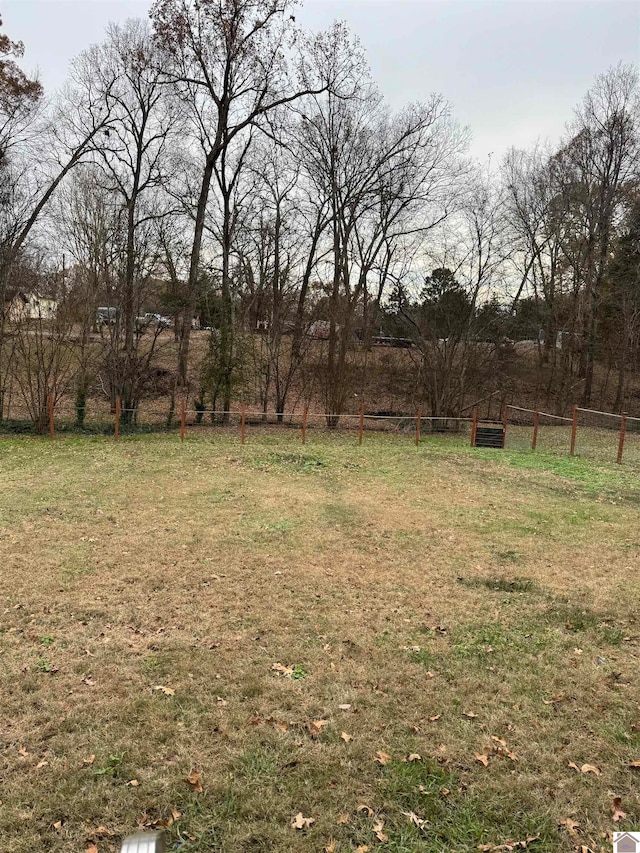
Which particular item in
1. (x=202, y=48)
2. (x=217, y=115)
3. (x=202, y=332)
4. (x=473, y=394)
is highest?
(x=202, y=48)

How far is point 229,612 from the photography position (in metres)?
4.48

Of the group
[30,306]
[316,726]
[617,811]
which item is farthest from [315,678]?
[30,306]

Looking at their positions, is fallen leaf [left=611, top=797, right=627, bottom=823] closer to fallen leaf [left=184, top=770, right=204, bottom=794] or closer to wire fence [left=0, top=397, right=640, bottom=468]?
fallen leaf [left=184, top=770, right=204, bottom=794]

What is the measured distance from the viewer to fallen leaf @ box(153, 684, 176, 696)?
129 inches

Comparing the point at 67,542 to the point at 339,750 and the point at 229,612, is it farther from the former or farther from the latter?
the point at 339,750

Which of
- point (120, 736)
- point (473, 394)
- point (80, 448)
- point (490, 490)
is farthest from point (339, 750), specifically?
point (473, 394)

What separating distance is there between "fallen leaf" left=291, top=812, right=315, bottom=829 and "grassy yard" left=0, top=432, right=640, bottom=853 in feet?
0.07

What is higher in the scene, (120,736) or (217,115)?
(217,115)

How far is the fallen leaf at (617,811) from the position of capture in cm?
239

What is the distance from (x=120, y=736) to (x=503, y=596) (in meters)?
3.58

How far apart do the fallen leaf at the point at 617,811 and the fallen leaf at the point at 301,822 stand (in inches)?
55.8

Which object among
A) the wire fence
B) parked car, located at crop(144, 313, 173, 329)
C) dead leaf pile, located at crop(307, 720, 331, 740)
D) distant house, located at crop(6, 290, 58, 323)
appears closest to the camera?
dead leaf pile, located at crop(307, 720, 331, 740)

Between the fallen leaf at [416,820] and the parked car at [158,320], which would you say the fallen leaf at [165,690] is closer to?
the fallen leaf at [416,820]

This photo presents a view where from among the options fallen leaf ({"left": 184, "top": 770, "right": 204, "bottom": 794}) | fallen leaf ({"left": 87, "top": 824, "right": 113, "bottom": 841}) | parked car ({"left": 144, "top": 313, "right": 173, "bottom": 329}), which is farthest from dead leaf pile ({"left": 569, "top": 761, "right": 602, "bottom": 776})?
parked car ({"left": 144, "top": 313, "right": 173, "bottom": 329})
